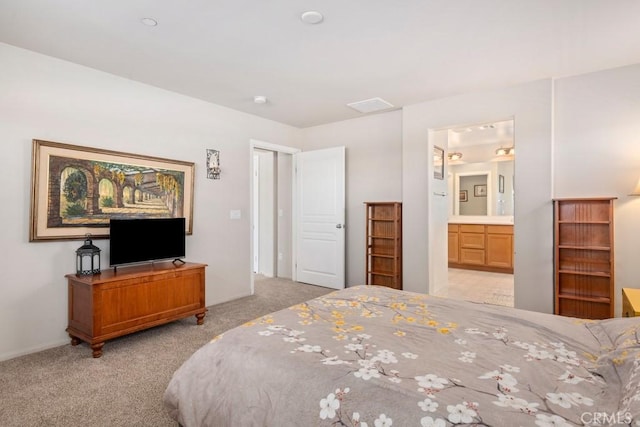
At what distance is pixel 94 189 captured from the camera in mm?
3219

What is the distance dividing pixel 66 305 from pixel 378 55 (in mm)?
3620

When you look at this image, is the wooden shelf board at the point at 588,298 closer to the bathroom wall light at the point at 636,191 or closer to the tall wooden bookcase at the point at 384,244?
the bathroom wall light at the point at 636,191

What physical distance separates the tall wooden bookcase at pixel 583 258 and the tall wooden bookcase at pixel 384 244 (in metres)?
1.73

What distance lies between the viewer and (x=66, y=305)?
309 cm

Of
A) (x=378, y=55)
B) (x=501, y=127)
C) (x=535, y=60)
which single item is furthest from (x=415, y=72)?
(x=501, y=127)

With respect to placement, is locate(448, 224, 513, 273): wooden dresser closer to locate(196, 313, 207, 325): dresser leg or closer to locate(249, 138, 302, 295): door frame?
locate(249, 138, 302, 295): door frame

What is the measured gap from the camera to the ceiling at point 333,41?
7.52 ft

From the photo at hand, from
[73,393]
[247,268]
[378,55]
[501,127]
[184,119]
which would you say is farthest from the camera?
[501,127]

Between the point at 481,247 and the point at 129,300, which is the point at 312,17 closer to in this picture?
the point at 129,300

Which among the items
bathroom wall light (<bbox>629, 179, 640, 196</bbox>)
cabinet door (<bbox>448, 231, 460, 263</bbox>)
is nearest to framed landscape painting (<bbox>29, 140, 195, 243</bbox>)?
bathroom wall light (<bbox>629, 179, 640, 196</bbox>)

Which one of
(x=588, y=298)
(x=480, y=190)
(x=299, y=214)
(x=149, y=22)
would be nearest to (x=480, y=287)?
(x=588, y=298)

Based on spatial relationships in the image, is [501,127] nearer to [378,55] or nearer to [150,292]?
[378,55]

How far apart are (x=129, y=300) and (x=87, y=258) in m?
0.65

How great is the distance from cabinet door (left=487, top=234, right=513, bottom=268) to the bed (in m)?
4.96
